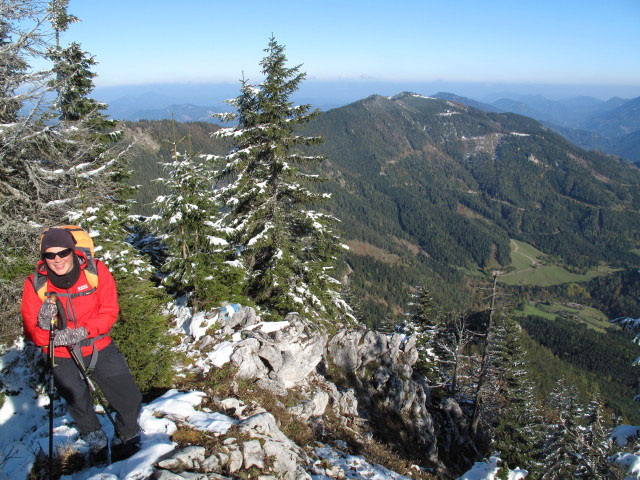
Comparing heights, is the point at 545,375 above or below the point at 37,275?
below

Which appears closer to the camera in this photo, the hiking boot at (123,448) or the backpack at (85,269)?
the backpack at (85,269)

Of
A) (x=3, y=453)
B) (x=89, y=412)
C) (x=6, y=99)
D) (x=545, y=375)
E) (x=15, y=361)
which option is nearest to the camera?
(x=89, y=412)

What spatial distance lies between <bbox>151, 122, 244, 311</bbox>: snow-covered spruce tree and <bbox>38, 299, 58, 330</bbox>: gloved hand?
6996mm

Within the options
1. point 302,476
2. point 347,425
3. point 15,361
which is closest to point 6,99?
point 15,361

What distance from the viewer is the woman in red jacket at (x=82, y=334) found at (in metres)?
4.19

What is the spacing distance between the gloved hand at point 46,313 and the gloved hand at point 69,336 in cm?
20

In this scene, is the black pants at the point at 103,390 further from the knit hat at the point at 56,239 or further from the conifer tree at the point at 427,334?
the conifer tree at the point at 427,334

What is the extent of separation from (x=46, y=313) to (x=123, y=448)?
8.26ft

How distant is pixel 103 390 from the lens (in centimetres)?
480

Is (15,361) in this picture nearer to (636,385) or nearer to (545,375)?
(545,375)

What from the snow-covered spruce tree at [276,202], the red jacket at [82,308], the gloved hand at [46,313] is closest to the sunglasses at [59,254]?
the red jacket at [82,308]

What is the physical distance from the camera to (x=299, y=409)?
1042 cm

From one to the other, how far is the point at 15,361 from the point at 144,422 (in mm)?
4427

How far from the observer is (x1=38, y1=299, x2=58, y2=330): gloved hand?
13.9 ft
